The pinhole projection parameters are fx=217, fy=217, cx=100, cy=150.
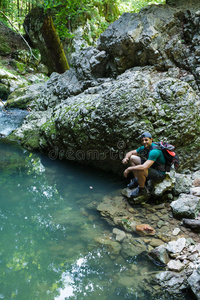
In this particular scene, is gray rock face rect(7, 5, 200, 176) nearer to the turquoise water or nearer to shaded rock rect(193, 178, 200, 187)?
shaded rock rect(193, 178, 200, 187)

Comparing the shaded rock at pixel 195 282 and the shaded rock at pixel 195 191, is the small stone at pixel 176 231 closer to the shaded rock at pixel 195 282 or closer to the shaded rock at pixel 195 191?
the shaded rock at pixel 195 191

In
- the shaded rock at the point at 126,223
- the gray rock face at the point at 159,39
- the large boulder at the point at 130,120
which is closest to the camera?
the shaded rock at the point at 126,223

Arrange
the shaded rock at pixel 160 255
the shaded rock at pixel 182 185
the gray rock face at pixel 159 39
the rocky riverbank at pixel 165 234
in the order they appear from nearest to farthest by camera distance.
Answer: the rocky riverbank at pixel 165 234
the shaded rock at pixel 160 255
the shaded rock at pixel 182 185
the gray rock face at pixel 159 39

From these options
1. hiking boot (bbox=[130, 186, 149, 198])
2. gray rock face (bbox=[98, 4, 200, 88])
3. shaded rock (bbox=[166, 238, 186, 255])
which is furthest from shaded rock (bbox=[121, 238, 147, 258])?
gray rock face (bbox=[98, 4, 200, 88])

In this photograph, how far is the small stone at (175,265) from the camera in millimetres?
3297

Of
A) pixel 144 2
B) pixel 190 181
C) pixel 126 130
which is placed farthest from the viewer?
pixel 144 2

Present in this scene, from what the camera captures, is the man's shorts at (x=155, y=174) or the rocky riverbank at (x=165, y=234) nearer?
the rocky riverbank at (x=165, y=234)

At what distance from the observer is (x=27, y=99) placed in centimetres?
1352

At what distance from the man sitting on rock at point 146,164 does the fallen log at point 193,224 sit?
116cm

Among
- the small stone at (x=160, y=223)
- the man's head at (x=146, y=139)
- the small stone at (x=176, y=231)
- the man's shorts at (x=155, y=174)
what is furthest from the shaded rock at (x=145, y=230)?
the man's head at (x=146, y=139)

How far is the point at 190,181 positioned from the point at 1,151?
6.90m

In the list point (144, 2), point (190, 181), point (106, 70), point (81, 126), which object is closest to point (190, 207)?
point (190, 181)

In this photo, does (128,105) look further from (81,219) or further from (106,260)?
(106,260)

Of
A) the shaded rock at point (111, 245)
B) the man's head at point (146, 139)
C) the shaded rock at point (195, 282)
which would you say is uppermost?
the man's head at point (146, 139)
